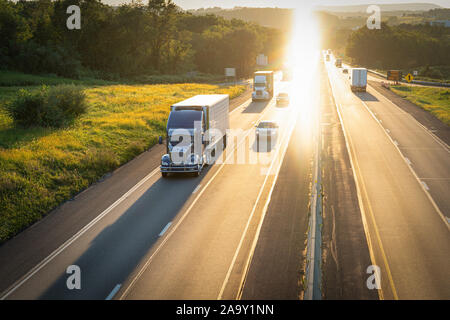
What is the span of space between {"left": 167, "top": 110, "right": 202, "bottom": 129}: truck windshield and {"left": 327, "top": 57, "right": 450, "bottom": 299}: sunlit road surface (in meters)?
10.0

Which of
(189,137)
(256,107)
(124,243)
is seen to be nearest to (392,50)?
(256,107)

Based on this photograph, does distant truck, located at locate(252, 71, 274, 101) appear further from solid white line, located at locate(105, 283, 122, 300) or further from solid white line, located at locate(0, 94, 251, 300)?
solid white line, located at locate(105, 283, 122, 300)

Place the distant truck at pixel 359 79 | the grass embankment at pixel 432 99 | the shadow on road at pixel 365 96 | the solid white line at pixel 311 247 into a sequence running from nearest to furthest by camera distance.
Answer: the solid white line at pixel 311 247, the grass embankment at pixel 432 99, the shadow on road at pixel 365 96, the distant truck at pixel 359 79

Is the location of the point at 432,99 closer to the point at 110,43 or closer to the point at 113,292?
the point at 113,292

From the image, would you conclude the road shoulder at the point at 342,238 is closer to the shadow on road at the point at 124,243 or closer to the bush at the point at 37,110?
the shadow on road at the point at 124,243

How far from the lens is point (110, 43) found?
349ft

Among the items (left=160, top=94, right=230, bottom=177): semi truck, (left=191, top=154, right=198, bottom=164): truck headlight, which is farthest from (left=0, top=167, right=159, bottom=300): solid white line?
(left=191, top=154, right=198, bottom=164): truck headlight

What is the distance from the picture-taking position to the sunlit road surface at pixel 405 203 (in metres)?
13.7

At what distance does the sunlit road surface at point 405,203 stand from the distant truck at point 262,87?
20559 millimetres

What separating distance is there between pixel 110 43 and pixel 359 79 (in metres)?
64.0

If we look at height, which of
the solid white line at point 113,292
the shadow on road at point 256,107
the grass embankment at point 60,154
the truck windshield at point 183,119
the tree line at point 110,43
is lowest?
the solid white line at point 113,292

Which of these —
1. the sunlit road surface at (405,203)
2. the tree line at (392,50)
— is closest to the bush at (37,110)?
the sunlit road surface at (405,203)

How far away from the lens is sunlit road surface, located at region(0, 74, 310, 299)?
1325 centimetres
